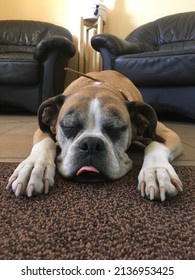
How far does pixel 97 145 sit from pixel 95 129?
0.12 meters

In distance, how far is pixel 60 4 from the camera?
432cm

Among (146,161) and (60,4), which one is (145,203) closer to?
(146,161)

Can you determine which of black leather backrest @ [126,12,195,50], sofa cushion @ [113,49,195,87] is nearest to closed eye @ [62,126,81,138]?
sofa cushion @ [113,49,195,87]

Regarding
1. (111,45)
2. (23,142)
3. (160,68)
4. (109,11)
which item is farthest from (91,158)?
(109,11)

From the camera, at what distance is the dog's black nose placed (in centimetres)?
102

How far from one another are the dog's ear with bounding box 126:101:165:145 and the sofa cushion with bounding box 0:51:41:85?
2006mm

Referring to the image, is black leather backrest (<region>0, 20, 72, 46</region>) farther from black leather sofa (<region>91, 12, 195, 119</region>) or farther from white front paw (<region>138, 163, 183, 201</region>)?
white front paw (<region>138, 163, 183, 201</region>)

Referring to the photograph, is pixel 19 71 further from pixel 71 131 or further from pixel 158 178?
pixel 158 178

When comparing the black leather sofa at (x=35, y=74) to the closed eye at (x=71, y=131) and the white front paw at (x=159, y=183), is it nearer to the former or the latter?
the closed eye at (x=71, y=131)

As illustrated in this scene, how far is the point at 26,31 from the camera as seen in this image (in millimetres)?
4234

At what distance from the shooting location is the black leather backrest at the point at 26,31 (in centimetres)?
418

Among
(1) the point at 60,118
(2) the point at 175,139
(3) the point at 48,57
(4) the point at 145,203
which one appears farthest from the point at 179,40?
(4) the point at 145,203

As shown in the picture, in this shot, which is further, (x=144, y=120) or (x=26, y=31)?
(x=26, y=31)
